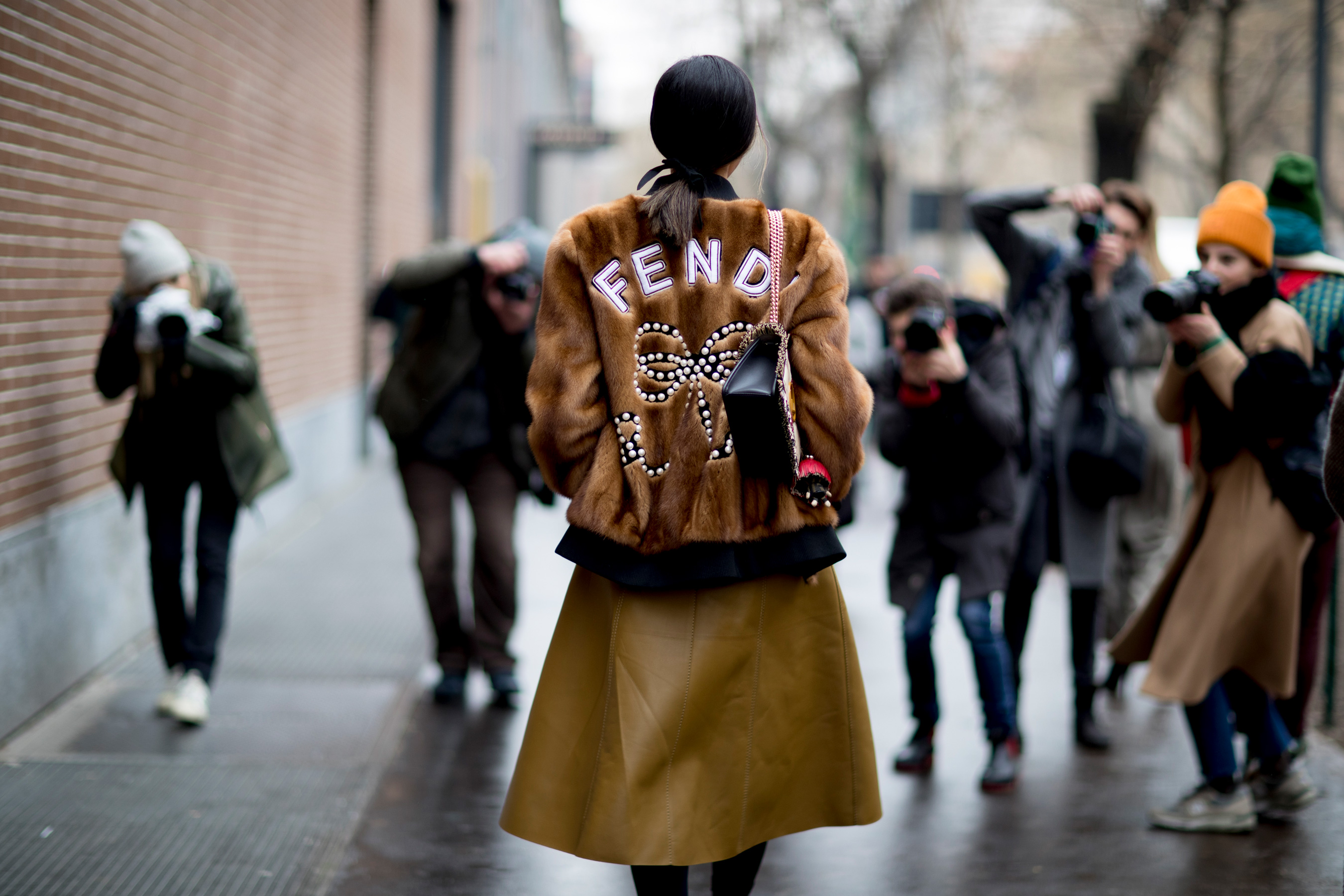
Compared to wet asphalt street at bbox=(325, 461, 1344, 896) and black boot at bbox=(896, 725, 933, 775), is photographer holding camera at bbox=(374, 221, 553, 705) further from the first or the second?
black boot at bbox=(896, 725, 933, 775)

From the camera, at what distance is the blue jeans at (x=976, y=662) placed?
4715 mm

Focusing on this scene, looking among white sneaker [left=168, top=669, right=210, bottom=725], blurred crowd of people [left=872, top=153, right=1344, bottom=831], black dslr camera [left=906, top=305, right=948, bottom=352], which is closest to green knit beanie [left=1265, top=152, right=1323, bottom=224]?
blurred crowd of people [left=872, top=153, right=1344, bottom=831]

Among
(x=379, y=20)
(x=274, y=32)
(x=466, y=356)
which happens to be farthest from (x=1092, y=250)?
(x=379, y=20)

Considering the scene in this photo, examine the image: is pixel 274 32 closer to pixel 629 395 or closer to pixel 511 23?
pixel 629 395

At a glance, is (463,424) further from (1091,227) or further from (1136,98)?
(1136,98)

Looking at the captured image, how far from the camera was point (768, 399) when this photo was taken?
2604mm

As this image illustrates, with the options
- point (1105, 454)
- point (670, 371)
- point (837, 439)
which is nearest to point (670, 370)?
point (670, 371)

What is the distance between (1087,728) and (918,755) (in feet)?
2.55

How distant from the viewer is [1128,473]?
200 inches

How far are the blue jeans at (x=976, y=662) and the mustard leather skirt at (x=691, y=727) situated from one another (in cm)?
189

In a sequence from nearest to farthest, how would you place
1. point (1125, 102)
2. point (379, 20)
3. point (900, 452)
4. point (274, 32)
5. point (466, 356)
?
point (900, 452), point (466, 356), point (274, 32), point (1125, 102), point (379, 20)

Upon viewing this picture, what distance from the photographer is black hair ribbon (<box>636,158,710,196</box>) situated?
2.80 metres

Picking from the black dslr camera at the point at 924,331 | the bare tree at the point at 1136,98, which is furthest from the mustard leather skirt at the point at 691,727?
the bare tree at the point at 1136,98

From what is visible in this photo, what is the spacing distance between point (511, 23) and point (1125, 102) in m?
19.2
